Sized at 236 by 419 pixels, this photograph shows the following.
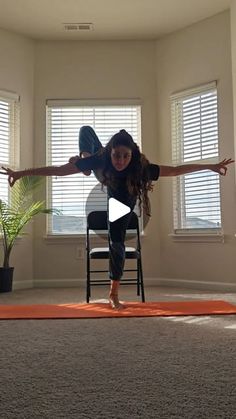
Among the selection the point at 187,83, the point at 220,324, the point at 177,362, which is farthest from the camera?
the point at 187,83

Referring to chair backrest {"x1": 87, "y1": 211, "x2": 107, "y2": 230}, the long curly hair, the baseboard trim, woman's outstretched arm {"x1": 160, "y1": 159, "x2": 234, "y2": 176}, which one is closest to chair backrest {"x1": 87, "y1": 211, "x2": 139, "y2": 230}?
chair backrest {"x1": 87, "y1": 211, "x2": 107, "y2": 230}

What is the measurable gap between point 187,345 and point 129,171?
1402 millimetres

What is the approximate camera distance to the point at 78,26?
4.79 meters

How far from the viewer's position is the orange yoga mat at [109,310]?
2.89 m

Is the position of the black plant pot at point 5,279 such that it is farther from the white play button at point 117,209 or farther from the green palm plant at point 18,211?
the white play button at point 117,209

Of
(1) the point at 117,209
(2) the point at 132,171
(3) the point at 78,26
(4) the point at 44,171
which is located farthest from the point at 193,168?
(3) the point at 78,26

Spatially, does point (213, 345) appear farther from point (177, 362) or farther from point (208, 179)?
point (208, 179)

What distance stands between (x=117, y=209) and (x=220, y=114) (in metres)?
1.93

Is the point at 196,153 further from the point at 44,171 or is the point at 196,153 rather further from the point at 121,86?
the point at 44,171

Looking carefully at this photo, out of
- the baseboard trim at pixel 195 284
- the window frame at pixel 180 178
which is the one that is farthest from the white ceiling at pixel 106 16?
the baseboard trim at pixel 195 284

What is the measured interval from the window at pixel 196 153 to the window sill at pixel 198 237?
52 millimetres

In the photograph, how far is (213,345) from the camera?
2.06 metres

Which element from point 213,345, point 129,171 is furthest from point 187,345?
point 129,171

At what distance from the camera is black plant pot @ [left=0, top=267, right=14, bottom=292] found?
14.2 ft
